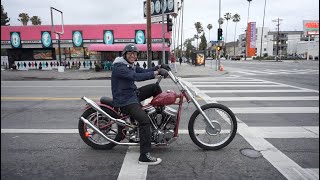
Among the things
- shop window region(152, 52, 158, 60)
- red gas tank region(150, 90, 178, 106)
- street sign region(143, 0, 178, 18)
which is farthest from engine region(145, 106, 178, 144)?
street sign region(143, 0, 178, 18)

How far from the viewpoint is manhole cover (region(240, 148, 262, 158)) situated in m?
4.36

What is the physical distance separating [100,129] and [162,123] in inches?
40.9

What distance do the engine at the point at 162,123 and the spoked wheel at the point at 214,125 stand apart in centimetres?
39

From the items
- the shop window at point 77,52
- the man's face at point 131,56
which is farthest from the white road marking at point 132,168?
the shop window at point 77,52

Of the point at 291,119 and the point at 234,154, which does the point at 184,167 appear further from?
the point at 291,119

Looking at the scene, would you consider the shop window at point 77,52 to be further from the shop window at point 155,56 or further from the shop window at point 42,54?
the shop window at point 155,56

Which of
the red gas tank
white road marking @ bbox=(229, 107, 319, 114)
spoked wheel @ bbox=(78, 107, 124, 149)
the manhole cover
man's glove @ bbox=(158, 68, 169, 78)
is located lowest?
the manhole cover

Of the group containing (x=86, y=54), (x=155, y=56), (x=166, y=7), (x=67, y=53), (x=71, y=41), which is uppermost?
(x=166, y=7)

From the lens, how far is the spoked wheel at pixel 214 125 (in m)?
4.55

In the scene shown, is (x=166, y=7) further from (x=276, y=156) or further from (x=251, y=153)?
(x=276, y=156)

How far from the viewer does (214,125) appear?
15.0ft

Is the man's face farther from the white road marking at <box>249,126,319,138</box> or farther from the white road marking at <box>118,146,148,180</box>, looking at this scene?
the white road marking at <box>249,126,319,138</box>

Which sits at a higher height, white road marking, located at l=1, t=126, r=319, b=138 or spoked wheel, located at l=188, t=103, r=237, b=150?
spoked wheel, located at l=188, t=103, r=237, b=150

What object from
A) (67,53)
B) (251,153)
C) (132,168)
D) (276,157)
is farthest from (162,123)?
(67,53)
